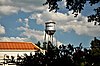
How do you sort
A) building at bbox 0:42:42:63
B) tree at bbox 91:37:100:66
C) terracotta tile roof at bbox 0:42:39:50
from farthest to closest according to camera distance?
terracotta tile roof at bbox 0:42:39:50 → building at bbox 0:42:42:63 → tree at bbox 91:37:100:66

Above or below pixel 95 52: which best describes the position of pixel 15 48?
below

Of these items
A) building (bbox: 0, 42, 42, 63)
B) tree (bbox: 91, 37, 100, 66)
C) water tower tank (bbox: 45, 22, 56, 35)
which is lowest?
building (bbox: 0, 42, 42, 63)

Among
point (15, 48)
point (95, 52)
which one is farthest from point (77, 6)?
point (15, 48)

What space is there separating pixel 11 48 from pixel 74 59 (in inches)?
1137

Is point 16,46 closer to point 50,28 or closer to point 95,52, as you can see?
point 50,28

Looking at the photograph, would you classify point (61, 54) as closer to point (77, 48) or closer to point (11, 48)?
point (77, 48)

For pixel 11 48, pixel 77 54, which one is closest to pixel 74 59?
pixel 77 54

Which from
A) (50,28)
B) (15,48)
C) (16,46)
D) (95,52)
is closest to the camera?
(95,52)

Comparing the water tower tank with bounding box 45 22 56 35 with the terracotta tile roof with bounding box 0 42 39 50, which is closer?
the water tower tank with bounding box 45 22 56 35

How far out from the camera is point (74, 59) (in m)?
3.91

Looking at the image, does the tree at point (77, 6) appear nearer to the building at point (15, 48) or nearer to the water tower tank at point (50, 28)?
the water tower tank at point (50, 28)

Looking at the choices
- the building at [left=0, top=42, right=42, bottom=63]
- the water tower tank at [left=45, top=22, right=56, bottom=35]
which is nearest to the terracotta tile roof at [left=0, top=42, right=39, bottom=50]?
the building at [left=0, top=42, right=42, bottom=63]

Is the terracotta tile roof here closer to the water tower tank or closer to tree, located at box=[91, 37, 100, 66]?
the water tower tank

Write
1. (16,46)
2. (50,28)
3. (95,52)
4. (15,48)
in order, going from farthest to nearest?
1. (16,46)
2. (15,48)
3. (50,28)
4. (95,52)
